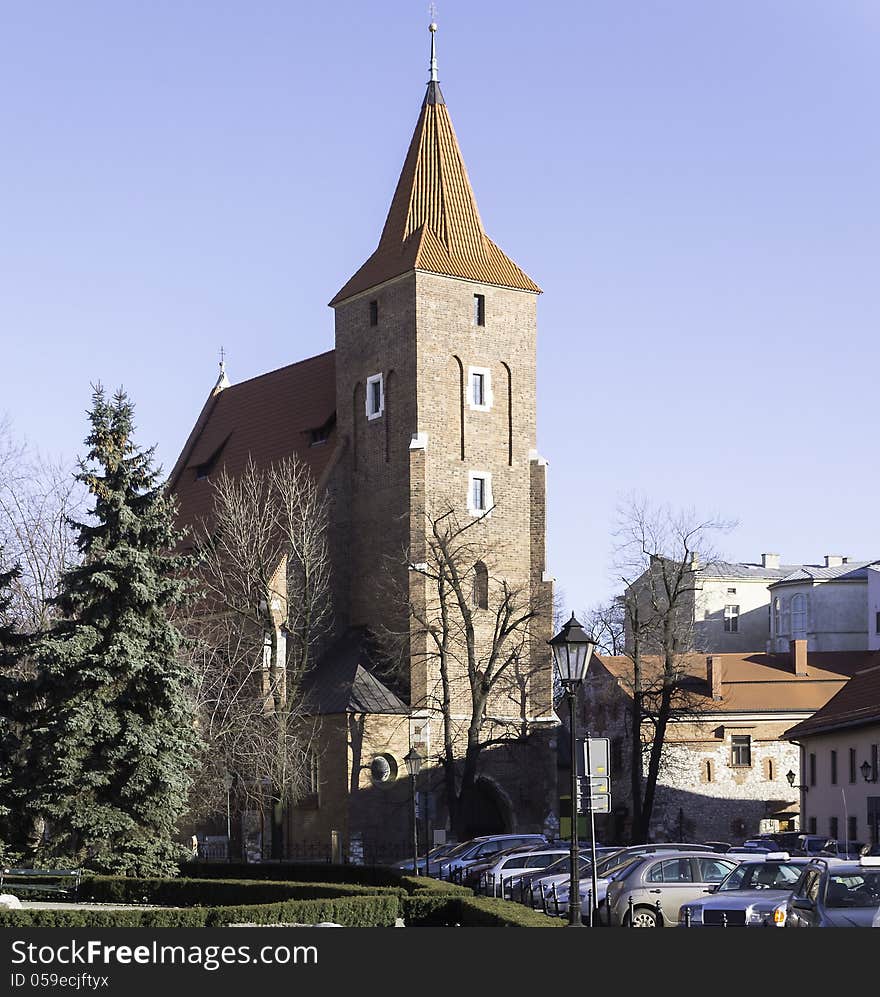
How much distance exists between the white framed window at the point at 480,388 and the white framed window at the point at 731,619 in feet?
167

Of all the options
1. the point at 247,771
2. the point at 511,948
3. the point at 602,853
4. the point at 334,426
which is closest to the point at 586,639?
the point at 511,948

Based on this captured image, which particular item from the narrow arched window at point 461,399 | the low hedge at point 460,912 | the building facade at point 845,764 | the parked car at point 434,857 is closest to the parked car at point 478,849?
the parked car at point 434,857

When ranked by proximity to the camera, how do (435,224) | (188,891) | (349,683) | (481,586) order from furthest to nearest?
Result: (435,224)
(481,586)
(349,683)
(188,891)

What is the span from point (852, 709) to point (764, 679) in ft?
69.9

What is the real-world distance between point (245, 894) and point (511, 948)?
1931cm

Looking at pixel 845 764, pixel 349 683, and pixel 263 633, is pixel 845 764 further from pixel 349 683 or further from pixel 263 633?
pixel 263 633

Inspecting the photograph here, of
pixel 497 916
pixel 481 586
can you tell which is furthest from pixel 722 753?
pixel 497 916

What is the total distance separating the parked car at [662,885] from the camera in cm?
2414

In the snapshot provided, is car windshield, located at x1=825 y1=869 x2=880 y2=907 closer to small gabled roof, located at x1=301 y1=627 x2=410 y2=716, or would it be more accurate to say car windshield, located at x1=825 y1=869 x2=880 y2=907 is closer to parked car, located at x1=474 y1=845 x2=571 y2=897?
parked car, located at x1=474 y1=845 x2=571 y2=897

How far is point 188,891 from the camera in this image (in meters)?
31.4

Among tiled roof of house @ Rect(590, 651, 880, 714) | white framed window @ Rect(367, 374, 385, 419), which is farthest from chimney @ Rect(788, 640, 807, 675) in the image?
white framed window @ Rect(367, 374, 385, 419)

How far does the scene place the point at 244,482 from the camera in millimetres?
57750

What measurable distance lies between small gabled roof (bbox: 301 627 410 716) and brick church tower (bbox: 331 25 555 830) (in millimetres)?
746

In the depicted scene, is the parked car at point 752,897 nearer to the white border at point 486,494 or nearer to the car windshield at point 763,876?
the car windshield at point 763,876
